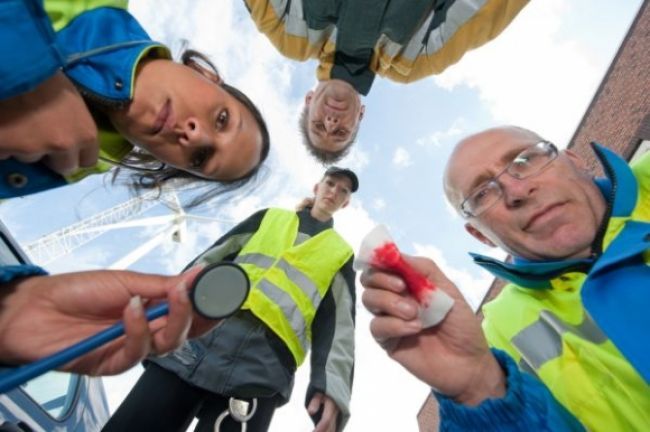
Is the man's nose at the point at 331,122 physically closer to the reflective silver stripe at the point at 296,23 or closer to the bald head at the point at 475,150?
the reflective silver stripe at the point at 296,23

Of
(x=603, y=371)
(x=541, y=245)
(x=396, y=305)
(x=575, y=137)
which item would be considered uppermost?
(x=396, y=305)

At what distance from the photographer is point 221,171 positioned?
2.08 metres

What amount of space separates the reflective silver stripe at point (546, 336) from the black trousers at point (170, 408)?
1.45 metres

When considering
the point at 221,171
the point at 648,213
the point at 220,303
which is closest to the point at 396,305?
the point at 220,303

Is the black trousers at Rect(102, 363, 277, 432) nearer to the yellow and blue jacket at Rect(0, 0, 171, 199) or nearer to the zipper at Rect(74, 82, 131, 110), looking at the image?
the yellow and blue jacket at Rect(0, 0, 171, 199)

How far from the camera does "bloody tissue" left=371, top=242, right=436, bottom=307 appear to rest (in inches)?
53.3

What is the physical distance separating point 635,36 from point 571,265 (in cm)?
1173

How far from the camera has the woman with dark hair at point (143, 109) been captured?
4.74ft

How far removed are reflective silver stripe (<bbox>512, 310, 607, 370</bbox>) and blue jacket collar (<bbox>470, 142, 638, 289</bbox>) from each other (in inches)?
7.9

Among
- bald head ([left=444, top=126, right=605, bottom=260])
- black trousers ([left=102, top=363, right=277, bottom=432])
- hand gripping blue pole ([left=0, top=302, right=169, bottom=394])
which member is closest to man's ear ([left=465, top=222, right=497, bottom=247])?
bald head ([left=444, top=126, right=605, bottom=260])

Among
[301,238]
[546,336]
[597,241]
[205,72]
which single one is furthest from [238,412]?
[597,241]

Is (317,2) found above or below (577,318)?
above

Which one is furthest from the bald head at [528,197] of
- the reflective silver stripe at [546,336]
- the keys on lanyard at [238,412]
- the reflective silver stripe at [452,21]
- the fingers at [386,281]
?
the keys on lanyard at [238,412]

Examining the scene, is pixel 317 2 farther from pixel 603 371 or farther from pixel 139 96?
pixel 603 371
